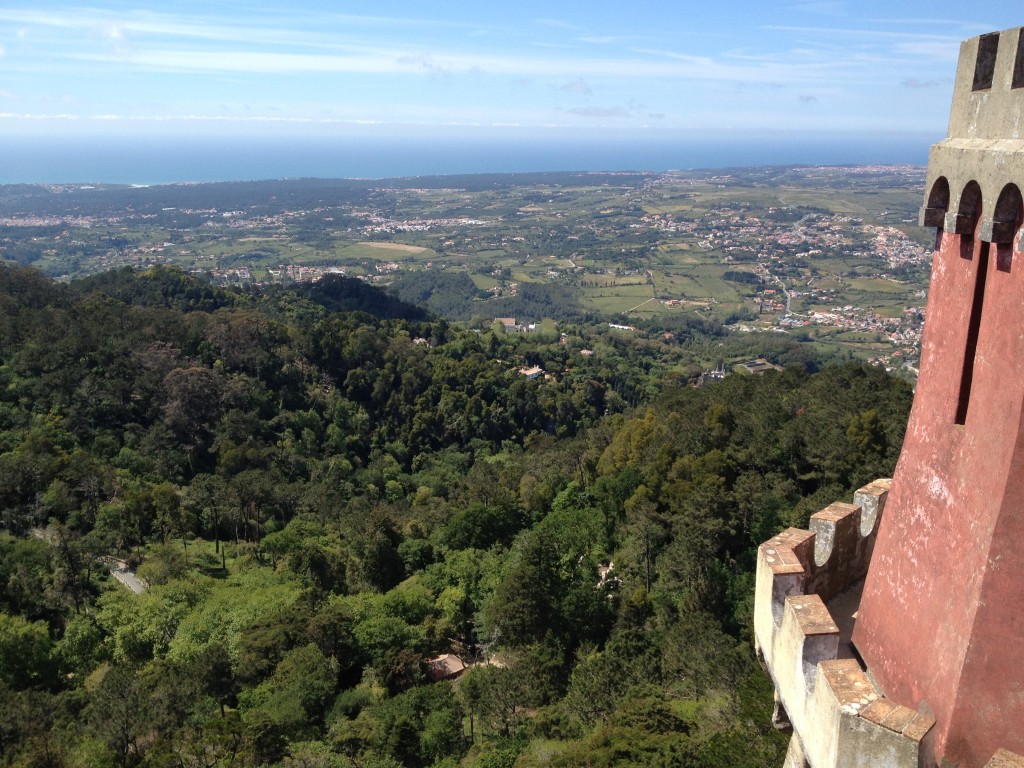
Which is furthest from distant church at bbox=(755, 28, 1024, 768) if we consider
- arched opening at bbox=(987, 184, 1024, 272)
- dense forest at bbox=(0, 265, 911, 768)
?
dense forest at bbox=(0, 265, 911, 768)

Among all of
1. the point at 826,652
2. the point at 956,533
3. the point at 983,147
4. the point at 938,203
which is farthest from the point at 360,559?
the point at 983,147

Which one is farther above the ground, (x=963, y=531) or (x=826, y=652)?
(x=963, y=531)

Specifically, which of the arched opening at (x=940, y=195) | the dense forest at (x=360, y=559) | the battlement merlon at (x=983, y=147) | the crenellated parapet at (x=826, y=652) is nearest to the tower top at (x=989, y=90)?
the battlement merlon at (x=983, y=147)

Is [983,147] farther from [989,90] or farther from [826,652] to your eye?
[826,652]

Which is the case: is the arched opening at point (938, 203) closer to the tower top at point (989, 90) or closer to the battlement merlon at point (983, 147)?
the battlement merlon at point (983, 147)

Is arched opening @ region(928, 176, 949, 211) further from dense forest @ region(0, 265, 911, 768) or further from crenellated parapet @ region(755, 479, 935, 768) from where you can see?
dense forest @ region(0, 265, 911, 768)

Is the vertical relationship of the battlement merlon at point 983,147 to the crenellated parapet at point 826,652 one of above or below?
above
